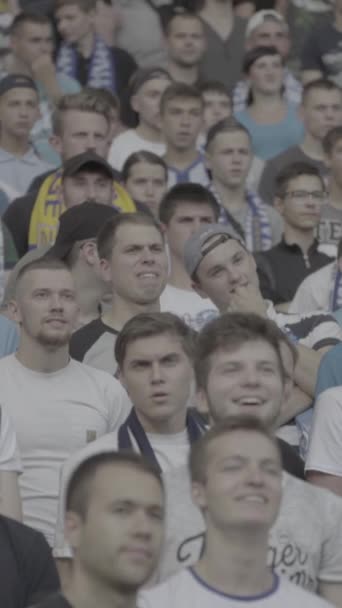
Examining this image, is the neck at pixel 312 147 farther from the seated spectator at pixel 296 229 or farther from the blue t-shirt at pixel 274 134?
the seated spectator at pixel 296 229

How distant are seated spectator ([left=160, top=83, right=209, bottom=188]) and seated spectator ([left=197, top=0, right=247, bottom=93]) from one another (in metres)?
2.40

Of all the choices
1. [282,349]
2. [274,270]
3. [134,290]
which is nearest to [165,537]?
[282,349]

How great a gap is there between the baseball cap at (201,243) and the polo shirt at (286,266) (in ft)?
6.63

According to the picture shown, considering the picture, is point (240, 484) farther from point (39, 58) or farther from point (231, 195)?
point (39, 58)

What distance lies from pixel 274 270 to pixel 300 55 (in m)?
5.23

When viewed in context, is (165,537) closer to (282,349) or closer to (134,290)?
(282,349)

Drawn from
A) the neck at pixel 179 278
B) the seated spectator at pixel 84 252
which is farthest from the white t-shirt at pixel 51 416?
the neck at pixel 179 278

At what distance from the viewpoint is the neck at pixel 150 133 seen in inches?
606

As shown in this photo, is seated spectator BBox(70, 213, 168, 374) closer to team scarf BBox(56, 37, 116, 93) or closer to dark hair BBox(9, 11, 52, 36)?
dark hair BBox(9, 11, 52, 36)

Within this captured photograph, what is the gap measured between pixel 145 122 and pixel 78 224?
431 centimetres

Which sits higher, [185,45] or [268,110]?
[185,45]

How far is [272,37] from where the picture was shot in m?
17.4

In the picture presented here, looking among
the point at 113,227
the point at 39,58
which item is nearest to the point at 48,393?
the point at 113,227

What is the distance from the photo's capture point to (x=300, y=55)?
17.7m
